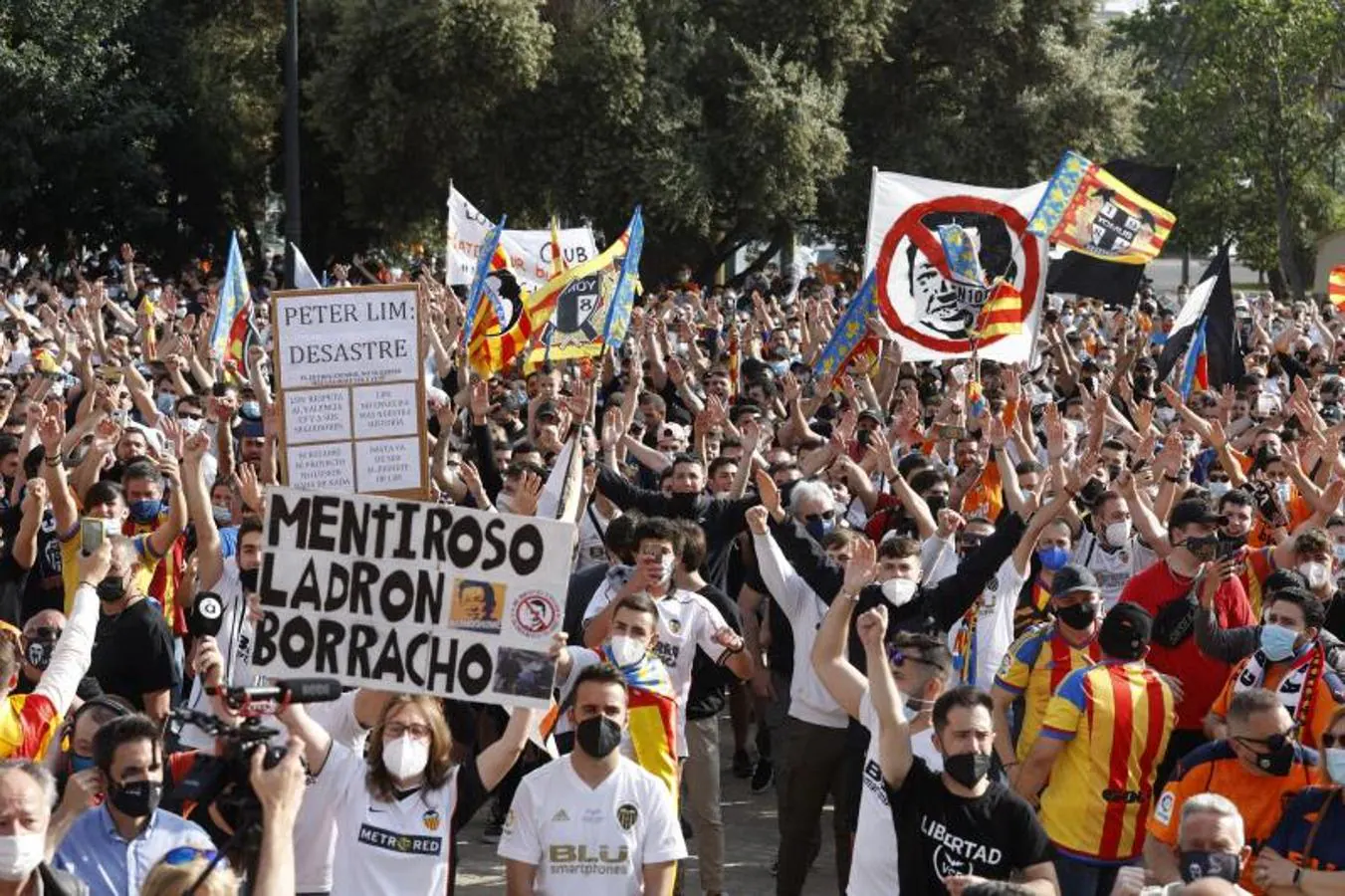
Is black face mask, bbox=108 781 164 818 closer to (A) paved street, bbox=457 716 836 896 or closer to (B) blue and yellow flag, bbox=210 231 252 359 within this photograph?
(A) paved street, bbox=457 716 836 896

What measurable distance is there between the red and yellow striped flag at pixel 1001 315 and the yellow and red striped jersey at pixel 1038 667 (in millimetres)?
6974

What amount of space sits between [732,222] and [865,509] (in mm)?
25357

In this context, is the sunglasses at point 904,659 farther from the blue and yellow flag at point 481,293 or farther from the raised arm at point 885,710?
the blue and yellow flag at point 481,293

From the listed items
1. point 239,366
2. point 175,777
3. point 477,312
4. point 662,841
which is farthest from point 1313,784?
point 239,366

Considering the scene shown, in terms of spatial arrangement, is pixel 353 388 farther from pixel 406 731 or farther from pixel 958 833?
pixel 958 833

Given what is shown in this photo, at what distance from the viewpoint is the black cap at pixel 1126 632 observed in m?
7.51

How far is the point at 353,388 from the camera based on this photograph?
10.4m

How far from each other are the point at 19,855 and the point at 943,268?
11197 mm

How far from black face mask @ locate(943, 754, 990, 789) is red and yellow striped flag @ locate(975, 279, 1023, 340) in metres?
8.93

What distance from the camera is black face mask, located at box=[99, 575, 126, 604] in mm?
8508

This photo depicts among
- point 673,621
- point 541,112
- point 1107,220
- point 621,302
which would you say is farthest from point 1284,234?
point 673,621

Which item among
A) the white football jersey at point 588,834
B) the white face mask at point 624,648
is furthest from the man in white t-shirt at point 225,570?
the white football jersey at point 588,834

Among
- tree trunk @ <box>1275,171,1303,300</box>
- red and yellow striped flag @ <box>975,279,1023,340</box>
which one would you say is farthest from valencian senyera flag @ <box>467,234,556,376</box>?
tree trunk @ <box>1275,171,1303,300</box>

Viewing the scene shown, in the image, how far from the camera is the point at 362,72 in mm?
34844
